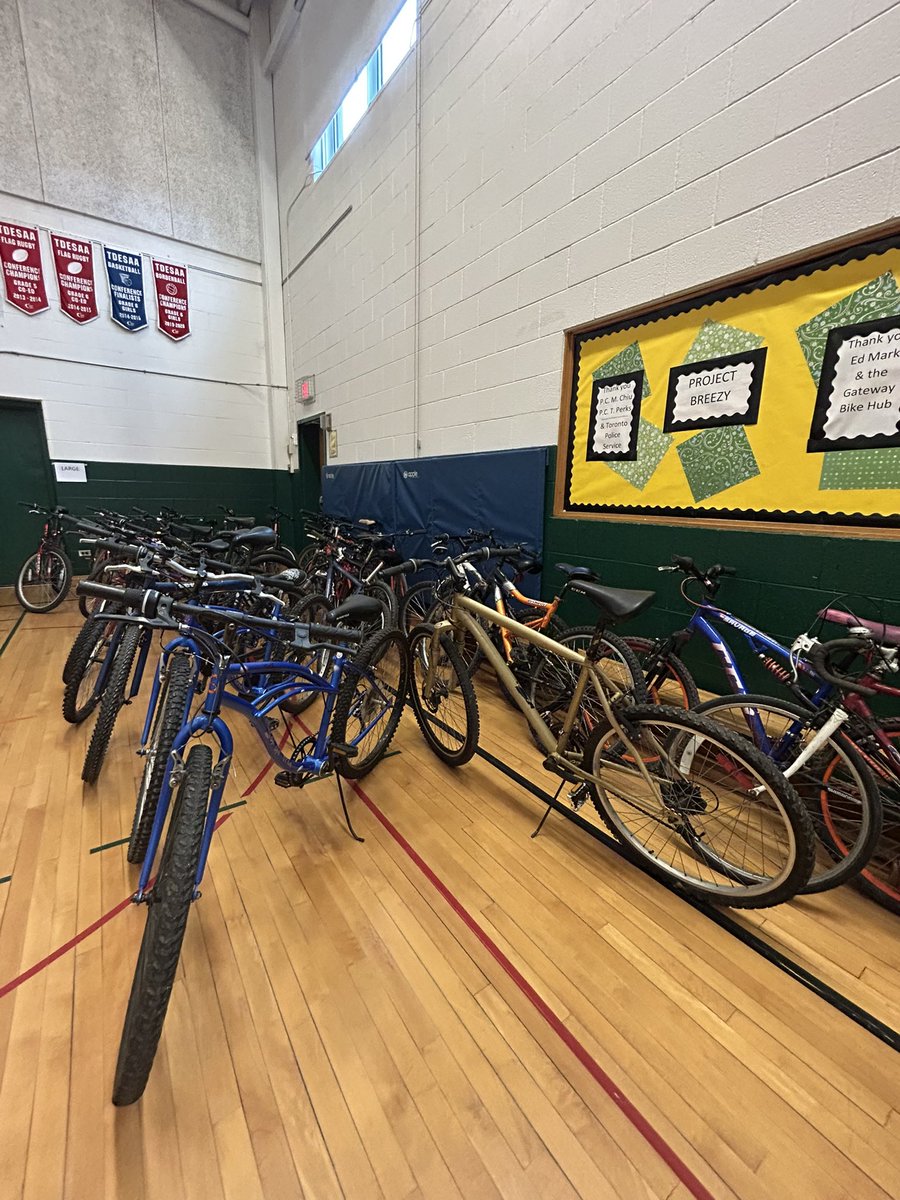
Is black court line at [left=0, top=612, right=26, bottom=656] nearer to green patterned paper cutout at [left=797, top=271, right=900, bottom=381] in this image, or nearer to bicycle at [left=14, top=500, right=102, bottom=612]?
bicycle at [left=14, top=500, right=102, bottom=612]

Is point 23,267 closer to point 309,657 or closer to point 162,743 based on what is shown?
point 309,657

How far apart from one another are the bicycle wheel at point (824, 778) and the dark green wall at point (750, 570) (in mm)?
507

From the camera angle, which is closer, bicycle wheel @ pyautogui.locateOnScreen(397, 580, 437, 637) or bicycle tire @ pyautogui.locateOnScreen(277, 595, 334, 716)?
bicycle tire @ pyautogui.locateOnScreen(277, 595, 334, 716)

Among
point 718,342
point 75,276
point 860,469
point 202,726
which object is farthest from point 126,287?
point 860,469

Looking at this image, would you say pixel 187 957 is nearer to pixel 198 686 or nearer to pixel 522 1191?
pixel 198 686

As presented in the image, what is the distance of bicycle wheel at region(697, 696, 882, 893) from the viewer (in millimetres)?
1407

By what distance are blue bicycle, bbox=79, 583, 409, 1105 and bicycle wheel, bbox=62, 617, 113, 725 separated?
669 millimetres

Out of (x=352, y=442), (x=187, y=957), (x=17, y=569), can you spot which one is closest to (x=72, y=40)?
(x=352, y=442)

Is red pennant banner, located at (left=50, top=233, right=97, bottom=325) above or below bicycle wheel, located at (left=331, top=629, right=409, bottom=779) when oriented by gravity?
above

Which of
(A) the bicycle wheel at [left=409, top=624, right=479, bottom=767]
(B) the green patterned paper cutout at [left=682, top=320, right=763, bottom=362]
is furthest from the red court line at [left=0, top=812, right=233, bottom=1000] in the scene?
(B) the green patterned paper cutout at [left=682, top=320, right=763, bottom=362]

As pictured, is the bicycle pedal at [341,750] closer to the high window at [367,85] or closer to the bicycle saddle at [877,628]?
the bicycle saddle at [877,628]

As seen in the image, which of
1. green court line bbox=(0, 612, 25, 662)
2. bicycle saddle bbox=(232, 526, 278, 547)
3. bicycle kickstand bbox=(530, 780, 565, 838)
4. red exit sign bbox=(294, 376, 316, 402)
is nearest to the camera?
bicycle kickstand bbox=(530, 780, 565, 838)

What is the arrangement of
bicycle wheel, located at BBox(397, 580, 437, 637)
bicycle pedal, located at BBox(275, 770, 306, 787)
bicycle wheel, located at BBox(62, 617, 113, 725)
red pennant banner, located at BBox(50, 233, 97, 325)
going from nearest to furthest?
bicycle pedal, located at BBox(275, 770, 306, 787) < bicycle wheel, located at BBox(62, 617, 113, 725) < bicycle wheel, located at BBox(397, 580, 437, 637) < red pennant banner, located at BBox(50, 233, 97, 325)

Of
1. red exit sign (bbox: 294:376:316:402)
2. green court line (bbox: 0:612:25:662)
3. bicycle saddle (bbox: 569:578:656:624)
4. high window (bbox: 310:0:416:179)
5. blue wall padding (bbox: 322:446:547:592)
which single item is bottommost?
green court line (bbox: 0:612:25:662)
